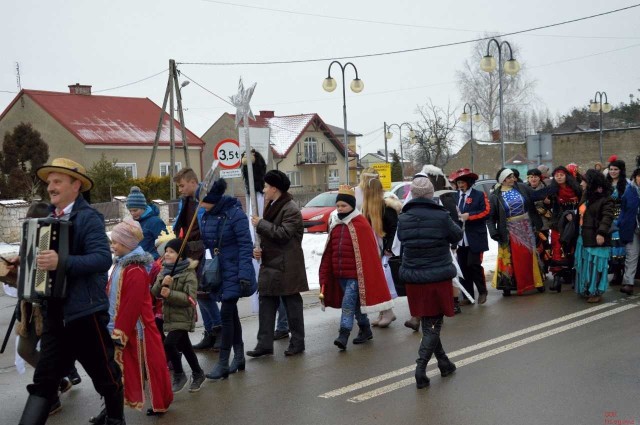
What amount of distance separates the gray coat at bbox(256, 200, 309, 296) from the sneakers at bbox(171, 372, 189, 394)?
1.36 metres

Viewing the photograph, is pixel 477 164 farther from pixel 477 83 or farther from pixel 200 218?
pixel 200 218

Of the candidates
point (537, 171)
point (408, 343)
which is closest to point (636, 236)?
point (537, 171)

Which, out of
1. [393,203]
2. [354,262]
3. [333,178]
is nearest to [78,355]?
[354,262]

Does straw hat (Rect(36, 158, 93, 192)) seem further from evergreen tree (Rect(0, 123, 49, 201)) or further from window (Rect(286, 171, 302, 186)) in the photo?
window (Rect(286, 171, 302, 186))

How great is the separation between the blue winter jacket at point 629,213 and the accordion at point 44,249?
8.38 m

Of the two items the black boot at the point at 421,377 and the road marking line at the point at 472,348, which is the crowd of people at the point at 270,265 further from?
the road marking line at the point at 472,348

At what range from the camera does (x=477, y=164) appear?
247 feet

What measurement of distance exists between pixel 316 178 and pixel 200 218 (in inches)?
2619

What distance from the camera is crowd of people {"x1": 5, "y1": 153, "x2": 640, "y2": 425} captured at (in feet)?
18.1

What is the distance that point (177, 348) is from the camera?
7.03 m

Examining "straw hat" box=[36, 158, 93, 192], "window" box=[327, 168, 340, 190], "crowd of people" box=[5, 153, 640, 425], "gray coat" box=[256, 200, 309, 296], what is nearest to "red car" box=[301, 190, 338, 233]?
"crowd of people" box=[5, 153, 640, 425]

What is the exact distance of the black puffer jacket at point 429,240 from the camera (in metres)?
→ 7.08

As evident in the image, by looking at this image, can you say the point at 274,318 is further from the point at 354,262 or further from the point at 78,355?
the point at 78,355

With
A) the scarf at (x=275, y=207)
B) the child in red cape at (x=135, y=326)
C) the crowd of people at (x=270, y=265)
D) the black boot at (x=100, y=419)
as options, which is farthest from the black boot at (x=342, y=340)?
the black boot at (x=100, y=419)
